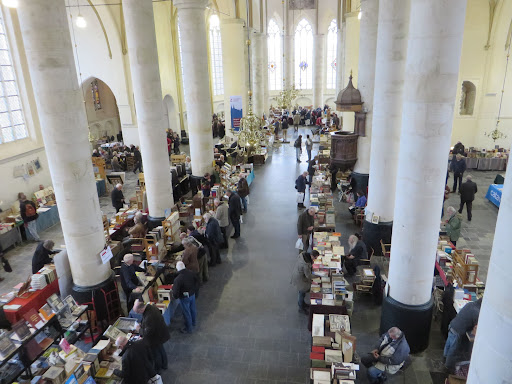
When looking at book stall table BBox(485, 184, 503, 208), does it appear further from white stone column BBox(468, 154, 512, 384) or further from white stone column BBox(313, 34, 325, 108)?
white stone column BBox(313, 34, 325, 108)

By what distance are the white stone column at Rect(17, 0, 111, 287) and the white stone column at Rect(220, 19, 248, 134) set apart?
51.4 feet

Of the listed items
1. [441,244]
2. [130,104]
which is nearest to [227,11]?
[130,104]

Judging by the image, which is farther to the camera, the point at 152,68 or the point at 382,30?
the point at 152,68

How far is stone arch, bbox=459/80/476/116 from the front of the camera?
67.7 ft

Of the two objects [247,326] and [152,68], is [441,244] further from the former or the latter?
[152,68]

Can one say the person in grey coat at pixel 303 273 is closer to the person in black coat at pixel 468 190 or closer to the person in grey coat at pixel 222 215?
the person in grey coat at pixel 222 215

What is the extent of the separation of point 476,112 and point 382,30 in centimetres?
1397

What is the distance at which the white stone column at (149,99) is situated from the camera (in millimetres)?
10586

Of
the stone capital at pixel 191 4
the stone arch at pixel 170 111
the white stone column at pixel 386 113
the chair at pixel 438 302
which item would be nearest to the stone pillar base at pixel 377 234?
the white stone column at pixel 386 113

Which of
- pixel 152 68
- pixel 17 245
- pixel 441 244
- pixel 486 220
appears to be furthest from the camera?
pixel 486 220

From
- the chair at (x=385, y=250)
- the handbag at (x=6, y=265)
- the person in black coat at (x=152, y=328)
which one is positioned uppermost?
the person in black coat at (x=152, y=328)

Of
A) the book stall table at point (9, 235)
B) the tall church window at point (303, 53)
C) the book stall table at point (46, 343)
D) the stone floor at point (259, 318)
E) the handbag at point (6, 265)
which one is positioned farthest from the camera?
the tall church window at point (303, 53)

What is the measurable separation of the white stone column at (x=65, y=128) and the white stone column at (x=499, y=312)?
705cm

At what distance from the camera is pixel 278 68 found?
40938 millimetres
